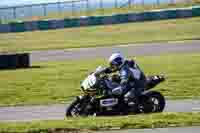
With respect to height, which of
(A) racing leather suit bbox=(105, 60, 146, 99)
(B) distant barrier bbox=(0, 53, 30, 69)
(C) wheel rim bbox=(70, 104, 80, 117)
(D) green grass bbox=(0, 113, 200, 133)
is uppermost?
(A) racing leather suit bbox=(105, 60, 146, 99)

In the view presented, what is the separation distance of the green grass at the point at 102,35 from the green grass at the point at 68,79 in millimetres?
12144

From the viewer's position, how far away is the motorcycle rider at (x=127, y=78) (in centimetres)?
1420

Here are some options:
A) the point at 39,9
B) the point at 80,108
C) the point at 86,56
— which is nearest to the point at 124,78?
the point at 80,108

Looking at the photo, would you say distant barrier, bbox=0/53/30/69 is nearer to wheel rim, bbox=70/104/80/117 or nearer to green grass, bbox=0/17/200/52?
green grass, bbox=0/17/200/52

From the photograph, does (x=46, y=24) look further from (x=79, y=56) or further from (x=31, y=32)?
(x=79, y=56)

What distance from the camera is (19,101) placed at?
19.6 metres

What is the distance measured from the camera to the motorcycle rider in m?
14.2

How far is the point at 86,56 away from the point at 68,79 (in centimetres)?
1024

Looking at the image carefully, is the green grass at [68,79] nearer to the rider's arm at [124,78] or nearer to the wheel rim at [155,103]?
the wheel rim at [155,103]

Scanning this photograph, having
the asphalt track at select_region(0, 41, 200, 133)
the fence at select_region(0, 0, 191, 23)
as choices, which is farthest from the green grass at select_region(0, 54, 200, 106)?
the fence at select_region(0, 0, 191, 23)

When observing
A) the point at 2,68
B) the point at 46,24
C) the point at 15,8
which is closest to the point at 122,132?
the point at 2,68

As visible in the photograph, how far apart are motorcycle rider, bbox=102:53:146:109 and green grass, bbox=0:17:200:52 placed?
25589 mm

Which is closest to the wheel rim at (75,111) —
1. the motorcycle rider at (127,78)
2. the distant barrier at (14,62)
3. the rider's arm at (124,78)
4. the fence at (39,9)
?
the motorcycle rider at (127,78)

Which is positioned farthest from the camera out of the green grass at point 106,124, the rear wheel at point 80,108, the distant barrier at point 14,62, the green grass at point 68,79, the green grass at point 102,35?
the green grass at point 102,35
